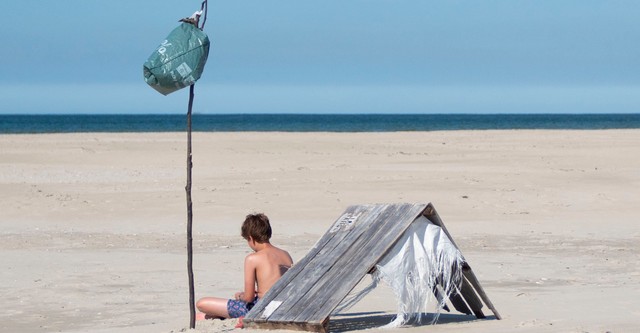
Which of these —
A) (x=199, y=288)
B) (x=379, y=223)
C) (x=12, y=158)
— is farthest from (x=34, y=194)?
(x=379, y=223)

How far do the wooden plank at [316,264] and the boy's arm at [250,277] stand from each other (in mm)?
224

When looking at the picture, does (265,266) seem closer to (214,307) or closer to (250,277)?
(250,277)

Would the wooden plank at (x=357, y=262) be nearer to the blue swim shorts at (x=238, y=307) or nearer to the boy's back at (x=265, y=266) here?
the boy's back at (x=265, y=266)

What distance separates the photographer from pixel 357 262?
727 cm

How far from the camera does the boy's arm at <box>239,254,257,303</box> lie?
7.62 meters

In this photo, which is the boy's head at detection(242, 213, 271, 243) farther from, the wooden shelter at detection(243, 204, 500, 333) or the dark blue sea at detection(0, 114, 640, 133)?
the dark blue sea at detection(0, 114, 640, 133)

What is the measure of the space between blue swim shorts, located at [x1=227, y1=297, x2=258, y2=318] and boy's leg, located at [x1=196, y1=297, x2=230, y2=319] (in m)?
0.06

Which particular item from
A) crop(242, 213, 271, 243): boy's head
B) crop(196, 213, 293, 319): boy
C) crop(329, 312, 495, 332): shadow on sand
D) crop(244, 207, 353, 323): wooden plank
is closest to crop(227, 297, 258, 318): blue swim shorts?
crop(196, 213, 293, 319): boy

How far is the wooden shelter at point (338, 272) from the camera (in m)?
7.08

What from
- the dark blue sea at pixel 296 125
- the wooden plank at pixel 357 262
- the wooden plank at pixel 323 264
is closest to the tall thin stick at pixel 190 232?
the wooden plank at pixel 323 264

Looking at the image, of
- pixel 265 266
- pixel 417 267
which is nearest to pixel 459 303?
pixel 417 267

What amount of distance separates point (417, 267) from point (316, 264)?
77cm

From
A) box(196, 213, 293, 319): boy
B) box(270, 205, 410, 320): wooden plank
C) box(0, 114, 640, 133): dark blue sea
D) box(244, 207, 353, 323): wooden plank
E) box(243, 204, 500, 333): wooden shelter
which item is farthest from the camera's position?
box(0, 114, 640, 133): dark blue sea

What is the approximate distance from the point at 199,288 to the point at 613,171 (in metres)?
13.5
